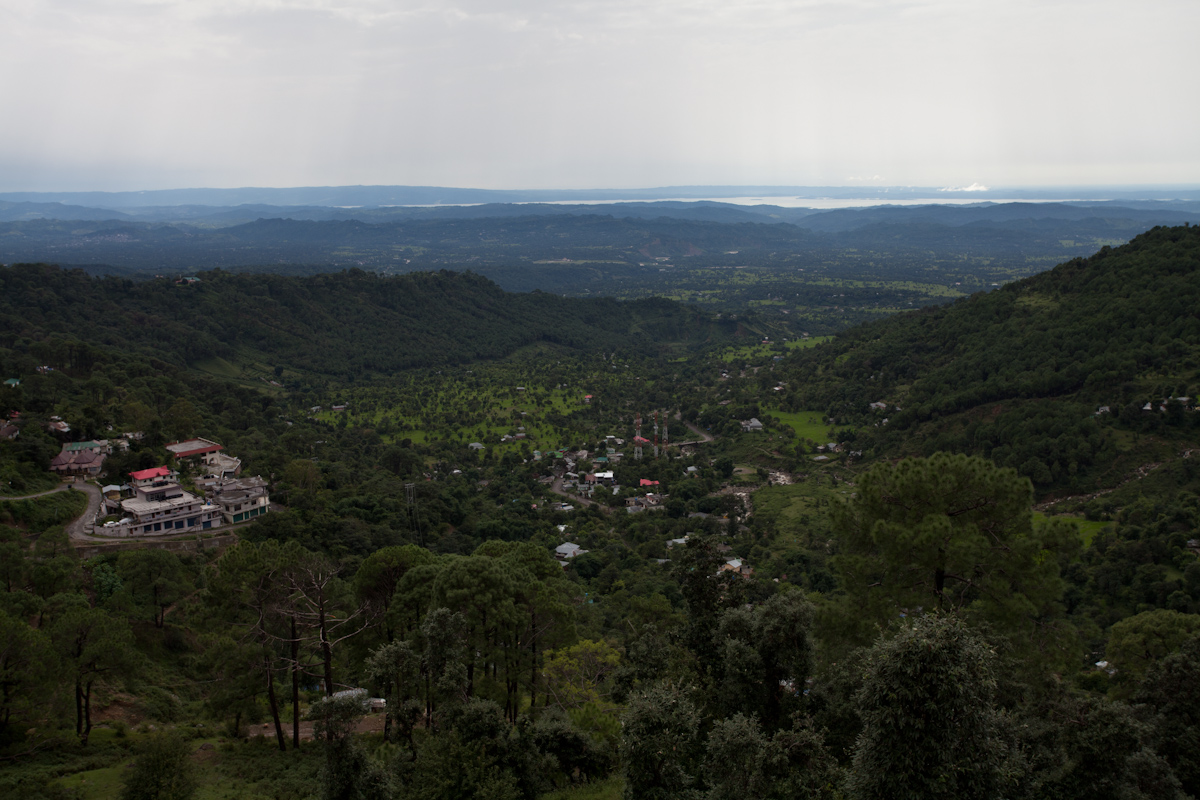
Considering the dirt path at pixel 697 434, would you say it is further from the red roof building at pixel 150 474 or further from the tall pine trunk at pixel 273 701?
the tall pine trunk at pixel 273 701

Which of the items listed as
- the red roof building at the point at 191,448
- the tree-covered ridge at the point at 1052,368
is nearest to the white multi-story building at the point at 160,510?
the red roof building at the point at 191,448

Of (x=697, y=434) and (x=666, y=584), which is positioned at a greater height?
(x=666, y=584)

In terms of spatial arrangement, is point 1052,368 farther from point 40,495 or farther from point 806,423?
point 40,495

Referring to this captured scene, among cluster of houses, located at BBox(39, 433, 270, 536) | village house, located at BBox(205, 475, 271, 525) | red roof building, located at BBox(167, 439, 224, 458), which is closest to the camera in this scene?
cluster of houses, located at BBox(39, 433, 270, 536)

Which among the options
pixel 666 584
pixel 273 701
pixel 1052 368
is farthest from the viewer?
pixel 1052 368

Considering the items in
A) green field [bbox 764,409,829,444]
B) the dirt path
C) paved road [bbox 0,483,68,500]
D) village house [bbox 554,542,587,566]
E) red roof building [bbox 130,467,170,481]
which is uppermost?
red roof building [bbox 130,467,170,481]

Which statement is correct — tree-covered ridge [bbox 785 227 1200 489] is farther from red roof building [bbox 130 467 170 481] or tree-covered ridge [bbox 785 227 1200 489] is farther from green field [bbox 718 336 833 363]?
red roof building [bbox 130 467 170 481]

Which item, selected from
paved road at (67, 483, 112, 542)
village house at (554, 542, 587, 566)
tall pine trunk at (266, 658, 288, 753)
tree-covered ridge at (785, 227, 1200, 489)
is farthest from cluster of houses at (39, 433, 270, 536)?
tree-covered ridge at (785, 227, 1200, 489)

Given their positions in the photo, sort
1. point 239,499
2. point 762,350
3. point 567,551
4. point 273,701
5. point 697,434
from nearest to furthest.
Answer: point 273,701, point 239,499, point 567,551, point 697,434, point 762,350

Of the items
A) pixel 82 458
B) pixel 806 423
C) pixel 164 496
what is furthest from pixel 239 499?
pixel 806 423
